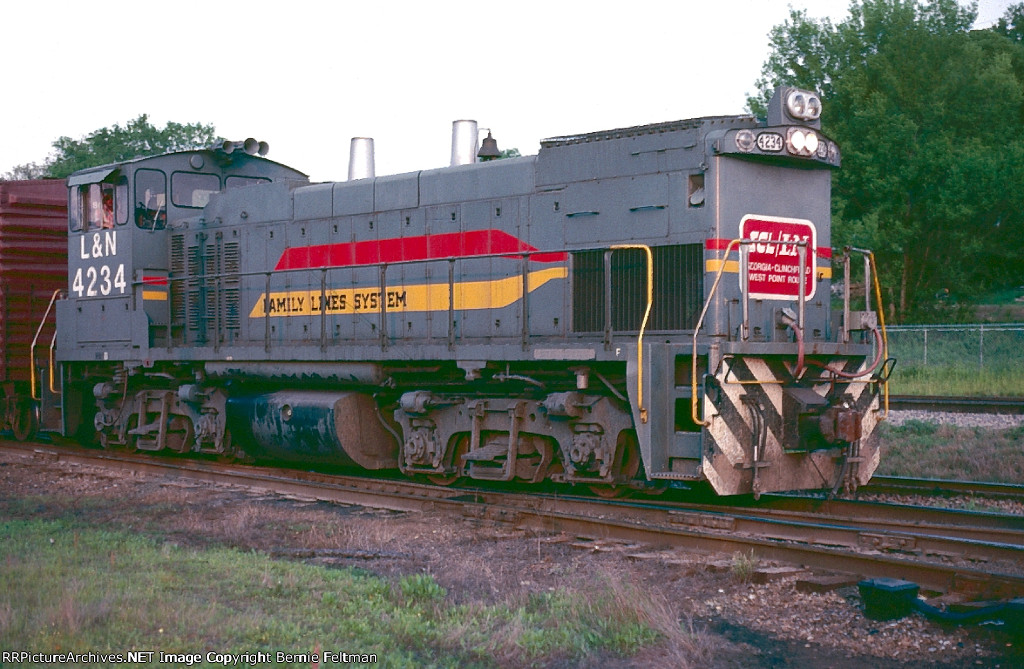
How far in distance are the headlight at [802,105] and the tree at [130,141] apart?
48.9 meters

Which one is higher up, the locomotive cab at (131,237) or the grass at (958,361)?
the locomotive cab at (131,237)

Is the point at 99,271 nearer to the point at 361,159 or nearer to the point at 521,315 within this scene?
the point at 361,159

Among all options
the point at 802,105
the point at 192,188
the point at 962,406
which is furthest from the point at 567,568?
the point at 962,406

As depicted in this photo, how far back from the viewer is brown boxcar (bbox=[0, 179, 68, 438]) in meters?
14.8

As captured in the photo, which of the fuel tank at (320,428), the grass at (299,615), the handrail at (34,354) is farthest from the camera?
the handrail at (34,354)

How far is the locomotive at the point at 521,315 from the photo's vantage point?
834 cm

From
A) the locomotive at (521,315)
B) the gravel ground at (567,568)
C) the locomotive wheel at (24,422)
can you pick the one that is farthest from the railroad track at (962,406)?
the locomotive wheel at (24,422)

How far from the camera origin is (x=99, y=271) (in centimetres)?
1316

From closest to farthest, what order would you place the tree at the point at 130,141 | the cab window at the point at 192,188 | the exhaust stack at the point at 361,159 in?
the exhaust stack at the point at 361,159 → the cab window at the point at 192,188 → the tree at the point at 130,141

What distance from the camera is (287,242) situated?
39.0ft

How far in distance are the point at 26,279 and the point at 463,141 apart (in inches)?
316

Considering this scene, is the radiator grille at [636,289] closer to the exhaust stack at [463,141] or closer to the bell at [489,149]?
the bell at [489,149]

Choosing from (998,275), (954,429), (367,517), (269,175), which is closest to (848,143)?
(998,275)

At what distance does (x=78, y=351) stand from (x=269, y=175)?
348cm
